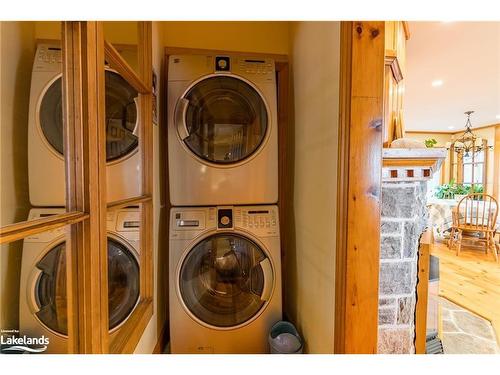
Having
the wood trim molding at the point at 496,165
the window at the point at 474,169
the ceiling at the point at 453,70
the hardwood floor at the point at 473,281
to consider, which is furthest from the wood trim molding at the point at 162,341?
the window at the point at 474,169

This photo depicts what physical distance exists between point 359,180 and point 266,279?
0.86 m

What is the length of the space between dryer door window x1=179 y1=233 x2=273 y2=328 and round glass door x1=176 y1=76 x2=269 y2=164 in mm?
537

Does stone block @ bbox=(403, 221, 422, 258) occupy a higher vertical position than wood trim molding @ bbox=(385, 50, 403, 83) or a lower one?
lower

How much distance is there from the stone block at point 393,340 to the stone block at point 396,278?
19cm

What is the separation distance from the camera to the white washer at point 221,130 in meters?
1.48

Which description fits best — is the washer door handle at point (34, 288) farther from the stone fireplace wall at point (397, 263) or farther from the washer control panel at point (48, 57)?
the stone fireplace wall at point (397, 263)

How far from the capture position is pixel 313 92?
1.31m

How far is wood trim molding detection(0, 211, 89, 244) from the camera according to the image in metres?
0.49

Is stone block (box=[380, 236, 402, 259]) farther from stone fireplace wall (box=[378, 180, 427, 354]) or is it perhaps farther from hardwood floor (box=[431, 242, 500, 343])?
hardwood floor (box=[431, 242, 500, 343])

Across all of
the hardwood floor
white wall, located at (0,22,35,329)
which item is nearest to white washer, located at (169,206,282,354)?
white wall, located at (0,22,35,329)
